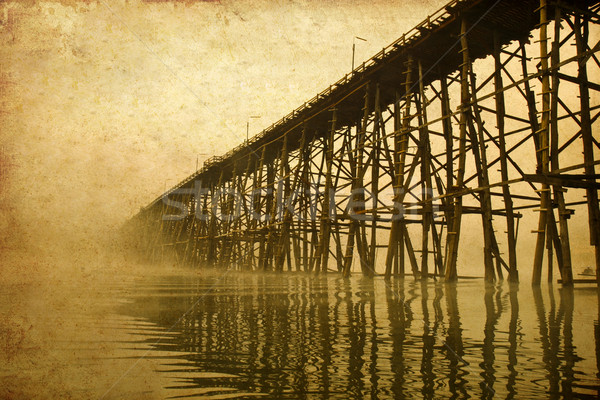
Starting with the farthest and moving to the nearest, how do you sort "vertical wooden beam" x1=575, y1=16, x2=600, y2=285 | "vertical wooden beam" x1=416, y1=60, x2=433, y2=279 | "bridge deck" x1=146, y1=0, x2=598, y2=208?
"vertical wooden beam" x1=416, y1=60, x2=433, y2=279 < "bridge deck" x1=146, y1=0, x2=598, y2=208 < "vertical wooden beam" x1=575, y1=16, x2=600, y2=285

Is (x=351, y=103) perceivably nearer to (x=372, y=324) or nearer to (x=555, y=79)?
(x=555, y=79)

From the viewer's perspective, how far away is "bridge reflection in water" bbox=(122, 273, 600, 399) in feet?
7.58

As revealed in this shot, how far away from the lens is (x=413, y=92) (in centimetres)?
1370

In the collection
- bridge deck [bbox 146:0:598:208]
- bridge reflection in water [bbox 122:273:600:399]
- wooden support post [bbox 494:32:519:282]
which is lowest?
bridge reflection in water [bbox 122:273:600:399]

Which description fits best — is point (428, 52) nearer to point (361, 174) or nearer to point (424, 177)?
point (424, 177)

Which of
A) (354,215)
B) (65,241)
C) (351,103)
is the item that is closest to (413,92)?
(351,103)

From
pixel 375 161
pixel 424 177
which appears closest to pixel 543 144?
pixel 424 177

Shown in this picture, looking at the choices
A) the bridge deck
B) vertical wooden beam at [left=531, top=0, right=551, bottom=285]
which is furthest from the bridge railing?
vertical wooden beam at [left=531, top=0, right=551, bottom=285]

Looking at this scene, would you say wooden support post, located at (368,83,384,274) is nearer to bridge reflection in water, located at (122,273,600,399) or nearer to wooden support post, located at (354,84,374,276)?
wooden support post, located at (354,84,374,276)

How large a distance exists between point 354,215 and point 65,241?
20527mm

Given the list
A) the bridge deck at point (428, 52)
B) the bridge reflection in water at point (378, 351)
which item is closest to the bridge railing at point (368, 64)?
the bridge deck at point (428, 52)

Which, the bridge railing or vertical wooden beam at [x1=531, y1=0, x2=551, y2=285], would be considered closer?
vertical wooden beam at [x1=531, y1=0, x2=551, y2=285]

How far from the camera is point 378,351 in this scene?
3.11 meters

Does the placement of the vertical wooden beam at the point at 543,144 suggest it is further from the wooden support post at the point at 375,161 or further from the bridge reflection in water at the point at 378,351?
the wooden support post at the point at 375,161
